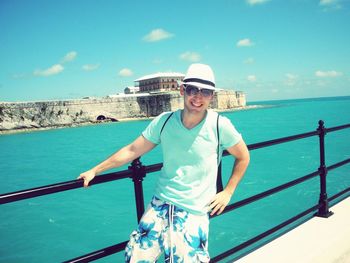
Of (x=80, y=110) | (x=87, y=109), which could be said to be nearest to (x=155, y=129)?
(x=80, y=110)

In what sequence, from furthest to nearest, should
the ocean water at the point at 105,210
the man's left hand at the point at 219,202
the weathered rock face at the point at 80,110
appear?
1. the weathered rock face at the point at 80,110
2. the ocean water at the point at 105,210
3. the man's left hand at the point at 219,202

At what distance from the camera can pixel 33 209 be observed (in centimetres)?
1120

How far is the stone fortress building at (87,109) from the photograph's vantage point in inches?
1598

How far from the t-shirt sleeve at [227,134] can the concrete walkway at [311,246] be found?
40.3 inches

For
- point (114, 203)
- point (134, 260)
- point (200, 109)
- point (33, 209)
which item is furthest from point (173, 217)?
point (33, 209)

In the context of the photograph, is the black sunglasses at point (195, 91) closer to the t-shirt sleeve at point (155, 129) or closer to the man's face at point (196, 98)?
the man's face at point (196, 98)

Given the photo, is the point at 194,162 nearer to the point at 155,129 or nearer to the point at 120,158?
the point at 155,129

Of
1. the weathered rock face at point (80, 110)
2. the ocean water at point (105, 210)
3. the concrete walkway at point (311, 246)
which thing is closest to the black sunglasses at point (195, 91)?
the concrete walkway at point (311, 246)

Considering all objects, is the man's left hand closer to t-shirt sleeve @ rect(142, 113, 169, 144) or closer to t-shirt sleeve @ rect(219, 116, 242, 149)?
t-shirt sleeve @ rect(219, 116, 242, 149)

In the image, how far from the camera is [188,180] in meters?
1.48

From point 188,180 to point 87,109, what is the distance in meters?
47.3

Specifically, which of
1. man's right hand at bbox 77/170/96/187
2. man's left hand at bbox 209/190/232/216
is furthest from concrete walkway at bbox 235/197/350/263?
man's right hand at bbox 77/170/96/187

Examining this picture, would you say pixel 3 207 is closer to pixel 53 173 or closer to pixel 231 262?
pixel 53 173

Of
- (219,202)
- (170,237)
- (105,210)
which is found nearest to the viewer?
(170,237)
